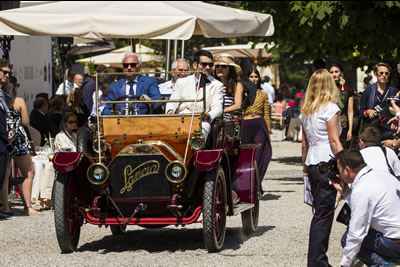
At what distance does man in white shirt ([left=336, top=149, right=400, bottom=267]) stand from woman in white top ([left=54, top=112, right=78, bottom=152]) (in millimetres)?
6553

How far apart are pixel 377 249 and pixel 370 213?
0.94 feet

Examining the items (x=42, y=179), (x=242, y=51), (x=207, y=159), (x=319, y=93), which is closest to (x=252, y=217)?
(x=207, y=159)

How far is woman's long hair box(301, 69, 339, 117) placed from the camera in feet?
24.0

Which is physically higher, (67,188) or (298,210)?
(67,188)

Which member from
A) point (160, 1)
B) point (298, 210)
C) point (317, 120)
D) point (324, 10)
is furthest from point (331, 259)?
point (324, 10)

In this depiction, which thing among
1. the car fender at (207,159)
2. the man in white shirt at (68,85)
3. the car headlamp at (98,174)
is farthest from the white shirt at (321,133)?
the man in white shirt at (68,85)

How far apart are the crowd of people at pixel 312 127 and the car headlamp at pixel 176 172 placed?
2.23ft

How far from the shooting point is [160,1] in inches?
500

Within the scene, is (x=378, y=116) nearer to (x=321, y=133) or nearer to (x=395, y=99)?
(x=395, y=99)

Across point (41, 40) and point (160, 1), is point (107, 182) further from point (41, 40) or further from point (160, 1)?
point (41, 40)

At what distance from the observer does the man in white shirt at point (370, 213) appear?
6297 mm

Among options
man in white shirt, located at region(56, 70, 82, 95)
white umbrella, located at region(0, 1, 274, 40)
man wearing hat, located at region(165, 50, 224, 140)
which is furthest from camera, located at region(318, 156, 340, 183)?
man in white shirt, located at region(56, 70, 82, 95)

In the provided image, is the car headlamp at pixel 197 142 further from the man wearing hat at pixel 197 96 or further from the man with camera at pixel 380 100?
the man with camera at pixel 380 100

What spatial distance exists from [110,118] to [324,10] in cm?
646
